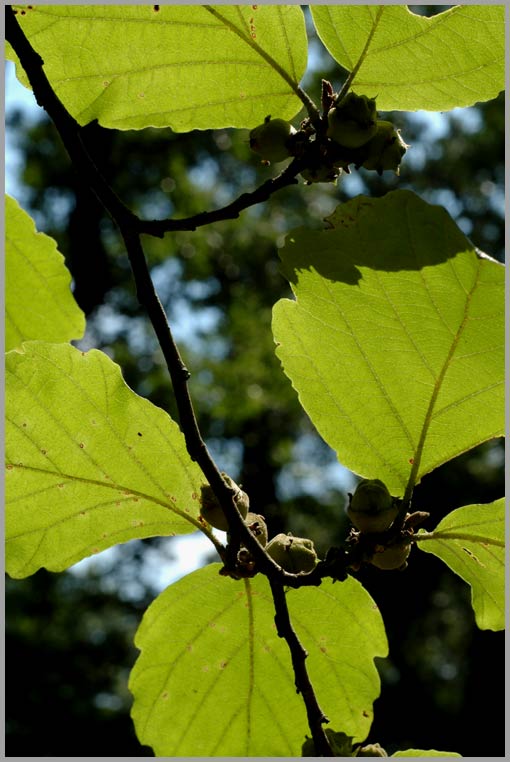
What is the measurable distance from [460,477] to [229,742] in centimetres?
1647

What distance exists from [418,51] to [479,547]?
738mm

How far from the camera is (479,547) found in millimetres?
1324

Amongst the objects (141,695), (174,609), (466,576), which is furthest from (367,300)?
(141,695)

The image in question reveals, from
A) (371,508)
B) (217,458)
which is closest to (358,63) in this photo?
(371,508)

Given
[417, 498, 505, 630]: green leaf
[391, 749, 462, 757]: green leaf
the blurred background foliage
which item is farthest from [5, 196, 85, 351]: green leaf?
the blurred background foliage

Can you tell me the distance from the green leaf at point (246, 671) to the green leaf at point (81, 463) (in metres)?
0.17

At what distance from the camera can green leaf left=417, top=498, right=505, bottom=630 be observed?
131 cm

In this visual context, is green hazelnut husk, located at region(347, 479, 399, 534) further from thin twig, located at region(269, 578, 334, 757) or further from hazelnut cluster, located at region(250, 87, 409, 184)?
hazelnut cluster, located at region(250, 87, 409, 184)

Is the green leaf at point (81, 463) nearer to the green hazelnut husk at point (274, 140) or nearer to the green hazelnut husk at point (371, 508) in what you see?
the green hazelnut husk at point (371, 508)

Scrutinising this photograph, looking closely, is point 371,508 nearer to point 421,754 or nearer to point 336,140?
point 421,754

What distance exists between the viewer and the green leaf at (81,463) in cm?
134

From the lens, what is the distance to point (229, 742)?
5.00 ft

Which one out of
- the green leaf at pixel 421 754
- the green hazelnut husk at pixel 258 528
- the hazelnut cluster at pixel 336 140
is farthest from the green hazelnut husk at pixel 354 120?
the green leaf at pixel 421 754

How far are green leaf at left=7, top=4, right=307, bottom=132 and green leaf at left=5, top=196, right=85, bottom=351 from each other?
0.52 meters
